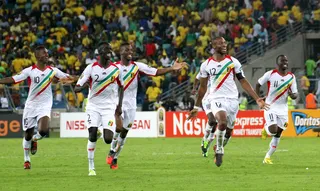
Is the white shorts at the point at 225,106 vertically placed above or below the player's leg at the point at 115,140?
above

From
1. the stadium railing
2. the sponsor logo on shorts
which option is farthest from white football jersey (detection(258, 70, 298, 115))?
the stadium railing

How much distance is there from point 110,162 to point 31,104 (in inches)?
86.8

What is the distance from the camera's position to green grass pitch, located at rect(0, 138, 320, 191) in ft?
51.7

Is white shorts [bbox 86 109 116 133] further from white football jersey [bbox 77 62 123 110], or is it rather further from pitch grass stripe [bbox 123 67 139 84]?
pitch grass stripe [bbox 123 67 139 84]

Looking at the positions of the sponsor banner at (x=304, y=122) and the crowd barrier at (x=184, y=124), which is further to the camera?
the crowd barrier at (x=184, y=124)

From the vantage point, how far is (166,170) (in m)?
19.2

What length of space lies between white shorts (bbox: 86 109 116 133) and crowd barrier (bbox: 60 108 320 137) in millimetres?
18888

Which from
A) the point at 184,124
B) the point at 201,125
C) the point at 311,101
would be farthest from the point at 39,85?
the point at 311,101

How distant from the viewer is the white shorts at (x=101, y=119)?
1809 centimetres

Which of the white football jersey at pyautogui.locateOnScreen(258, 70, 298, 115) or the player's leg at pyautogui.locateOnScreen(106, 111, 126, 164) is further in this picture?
the white football jersey at pyautogui.locateOnScreen(258, 70, 298, 115)

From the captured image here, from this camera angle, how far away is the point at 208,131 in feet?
77.9

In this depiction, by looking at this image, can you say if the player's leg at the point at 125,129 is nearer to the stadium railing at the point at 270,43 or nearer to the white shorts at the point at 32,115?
the white shorts at the point at 32,115

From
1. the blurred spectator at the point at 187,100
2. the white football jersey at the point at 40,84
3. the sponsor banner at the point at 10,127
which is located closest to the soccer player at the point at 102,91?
the white football jersey at the point at 40,84

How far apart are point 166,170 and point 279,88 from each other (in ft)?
15.2
